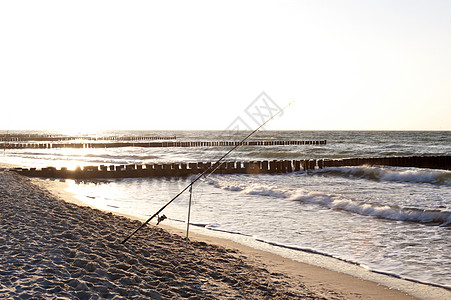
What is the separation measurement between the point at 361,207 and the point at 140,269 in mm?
7129

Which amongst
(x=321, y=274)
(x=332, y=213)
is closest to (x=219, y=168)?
(x=332, y=213)

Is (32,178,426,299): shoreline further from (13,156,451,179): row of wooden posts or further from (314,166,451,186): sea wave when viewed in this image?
(314,166,451,186): sea wave

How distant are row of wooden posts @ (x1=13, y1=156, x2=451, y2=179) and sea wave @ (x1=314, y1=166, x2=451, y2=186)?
5.00 ft

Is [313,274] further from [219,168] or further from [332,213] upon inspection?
[219,168]

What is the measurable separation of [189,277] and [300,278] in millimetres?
1489

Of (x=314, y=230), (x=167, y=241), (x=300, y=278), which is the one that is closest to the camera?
(x=300, y=278)

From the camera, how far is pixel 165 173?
20.5m

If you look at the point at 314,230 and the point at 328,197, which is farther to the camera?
the point at 328,197

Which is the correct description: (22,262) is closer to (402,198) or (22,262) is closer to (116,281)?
(116,281)

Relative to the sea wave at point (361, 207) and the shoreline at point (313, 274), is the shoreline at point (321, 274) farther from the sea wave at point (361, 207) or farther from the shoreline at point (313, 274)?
the sea wave at point (361, 207)

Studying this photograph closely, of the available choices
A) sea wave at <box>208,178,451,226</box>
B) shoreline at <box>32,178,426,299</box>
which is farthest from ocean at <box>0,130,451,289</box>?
shoreline at <box>32,178,426,299</box>

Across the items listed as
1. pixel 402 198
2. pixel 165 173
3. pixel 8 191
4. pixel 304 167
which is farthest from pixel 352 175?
pixel 8 191

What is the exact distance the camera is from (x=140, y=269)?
16.7 ft

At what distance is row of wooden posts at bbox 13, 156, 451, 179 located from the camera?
1942 cm
